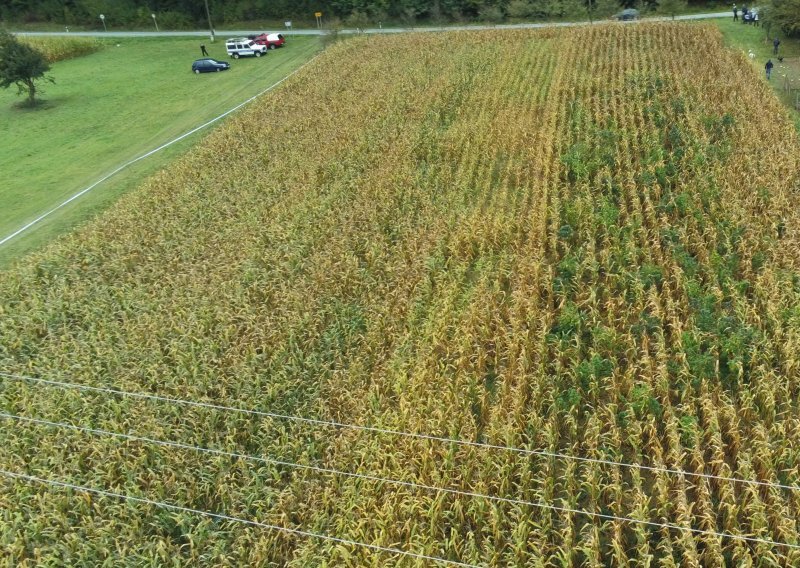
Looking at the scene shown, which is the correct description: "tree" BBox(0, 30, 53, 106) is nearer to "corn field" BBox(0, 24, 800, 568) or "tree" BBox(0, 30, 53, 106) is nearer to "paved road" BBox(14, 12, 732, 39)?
"corn field" BBox(0, 24, 800, 568)

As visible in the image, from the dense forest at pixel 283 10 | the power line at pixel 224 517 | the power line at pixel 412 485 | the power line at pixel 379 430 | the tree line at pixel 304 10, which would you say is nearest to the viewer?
the power line at pixel 412 485

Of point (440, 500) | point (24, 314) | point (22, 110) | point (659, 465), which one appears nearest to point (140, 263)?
point (24, 314)

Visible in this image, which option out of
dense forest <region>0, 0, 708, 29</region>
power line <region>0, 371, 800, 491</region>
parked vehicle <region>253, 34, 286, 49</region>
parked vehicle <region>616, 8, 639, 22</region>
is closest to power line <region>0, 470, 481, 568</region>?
power line <region>0, 371, 800, 491</region>

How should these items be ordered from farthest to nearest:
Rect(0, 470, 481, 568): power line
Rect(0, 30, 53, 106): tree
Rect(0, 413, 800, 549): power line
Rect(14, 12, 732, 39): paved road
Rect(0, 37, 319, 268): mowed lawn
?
Rect(14, 12, 732, 39): paved road, Rect(0, 30, 53, 106): tree, Rect(0, 37, 319, 268): mowed lawn, Rect(0, 470, 481, 568): power line, Rect(0, 413, 800, 549): power line

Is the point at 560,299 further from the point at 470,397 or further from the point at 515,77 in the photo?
the point at 515,77

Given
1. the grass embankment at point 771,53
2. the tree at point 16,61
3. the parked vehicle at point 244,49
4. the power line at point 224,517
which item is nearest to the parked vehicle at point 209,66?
the parked vehicle at point 244,49

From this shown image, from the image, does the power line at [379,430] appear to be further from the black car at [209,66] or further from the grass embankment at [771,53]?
the black car at [209,66]

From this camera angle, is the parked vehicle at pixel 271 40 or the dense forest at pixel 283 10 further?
the dense forest at pixel 283 10
